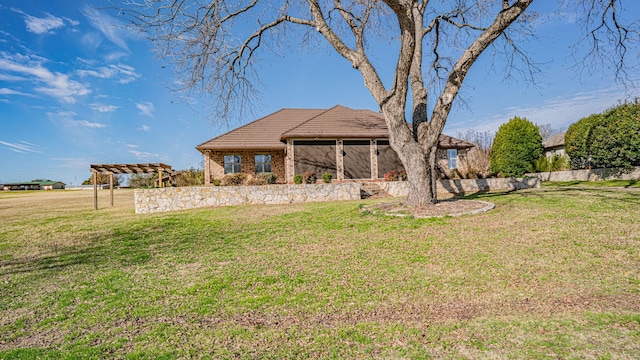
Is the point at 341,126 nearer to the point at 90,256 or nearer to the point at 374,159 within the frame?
the point at 374,159

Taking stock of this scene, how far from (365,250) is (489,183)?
13871mm

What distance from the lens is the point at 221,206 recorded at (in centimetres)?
1404

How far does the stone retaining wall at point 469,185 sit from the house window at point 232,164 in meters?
8.84

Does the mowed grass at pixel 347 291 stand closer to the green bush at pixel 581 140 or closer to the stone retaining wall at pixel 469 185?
the stone retaining wall at pixel 469 185

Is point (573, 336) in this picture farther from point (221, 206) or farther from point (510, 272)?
point (221, 206)

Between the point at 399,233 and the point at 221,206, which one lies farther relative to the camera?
the point at 221,206

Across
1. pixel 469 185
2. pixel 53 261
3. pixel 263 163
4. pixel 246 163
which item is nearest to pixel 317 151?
pixel 263 163

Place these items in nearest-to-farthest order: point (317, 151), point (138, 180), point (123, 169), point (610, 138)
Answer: point (610, 138) → point (123, 169) → point (317, 151) → point (138, 180)

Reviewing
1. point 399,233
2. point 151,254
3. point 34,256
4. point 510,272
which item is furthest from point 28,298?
point 510,272

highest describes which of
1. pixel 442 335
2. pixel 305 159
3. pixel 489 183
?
pixel 305 159

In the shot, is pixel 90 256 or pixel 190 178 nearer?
pixel 90 256

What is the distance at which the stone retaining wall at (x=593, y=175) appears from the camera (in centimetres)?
1671

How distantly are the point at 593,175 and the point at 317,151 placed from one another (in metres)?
15.3

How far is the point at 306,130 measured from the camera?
19.2 m
